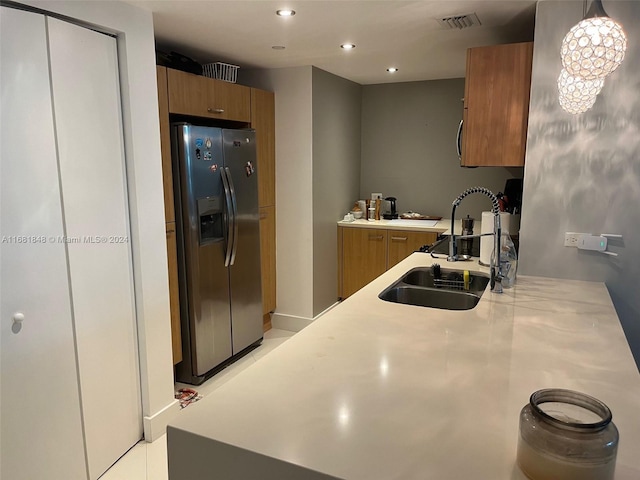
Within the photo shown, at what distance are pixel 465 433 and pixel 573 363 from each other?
1.86 feet

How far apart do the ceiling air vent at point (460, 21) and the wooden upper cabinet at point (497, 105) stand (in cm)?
16

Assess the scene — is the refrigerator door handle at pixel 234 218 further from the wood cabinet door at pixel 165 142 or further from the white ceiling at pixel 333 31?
the white ceiling at pixel 333 31

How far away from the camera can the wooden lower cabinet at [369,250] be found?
167 inches

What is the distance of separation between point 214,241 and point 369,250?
1.71 m

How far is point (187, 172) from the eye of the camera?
2.88 meters

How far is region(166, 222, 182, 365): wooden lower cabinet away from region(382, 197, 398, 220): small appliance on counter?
7.70ft

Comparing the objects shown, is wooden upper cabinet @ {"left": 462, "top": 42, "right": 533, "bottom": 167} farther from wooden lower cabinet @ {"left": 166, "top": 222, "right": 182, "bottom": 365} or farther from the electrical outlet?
wooden lower cabinet @ {"left": 166, "top": 222, "right": 182, "bottom": 365}

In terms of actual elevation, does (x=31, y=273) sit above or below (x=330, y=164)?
below

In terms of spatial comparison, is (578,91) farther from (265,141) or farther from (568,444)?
(265,141)

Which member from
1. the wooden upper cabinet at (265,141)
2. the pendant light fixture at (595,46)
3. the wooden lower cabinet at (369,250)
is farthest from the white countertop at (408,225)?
the pendant light fixture at (595,46)

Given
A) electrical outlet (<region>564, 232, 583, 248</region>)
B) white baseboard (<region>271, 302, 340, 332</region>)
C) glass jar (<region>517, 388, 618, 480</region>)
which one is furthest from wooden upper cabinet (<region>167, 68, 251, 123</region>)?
glass jar (<region>517, 388, 618, 480</region>)

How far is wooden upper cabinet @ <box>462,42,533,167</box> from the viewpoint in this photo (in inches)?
94.3

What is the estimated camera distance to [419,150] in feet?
15.6

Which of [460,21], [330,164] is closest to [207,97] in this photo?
[330,164]
